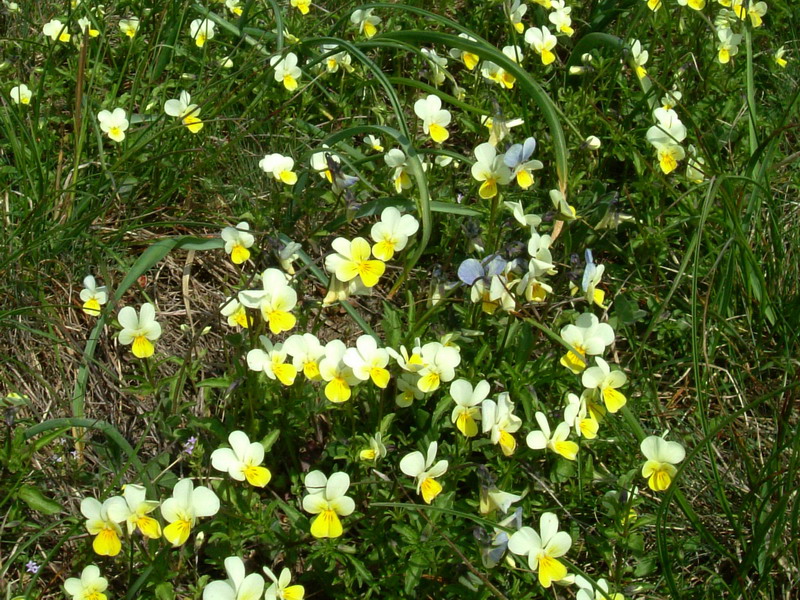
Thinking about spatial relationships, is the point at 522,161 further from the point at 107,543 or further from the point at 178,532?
the point at 107,543

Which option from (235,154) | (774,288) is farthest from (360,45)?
(774,288)

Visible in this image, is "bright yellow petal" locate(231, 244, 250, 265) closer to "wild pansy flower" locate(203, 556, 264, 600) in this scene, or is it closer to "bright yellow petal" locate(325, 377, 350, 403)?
"bright yellow petal" locate(325, 377, 350, 403)

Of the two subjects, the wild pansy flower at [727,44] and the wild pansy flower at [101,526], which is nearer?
the wild pansy flower at [101,526]

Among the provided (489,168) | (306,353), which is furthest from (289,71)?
(306,353)

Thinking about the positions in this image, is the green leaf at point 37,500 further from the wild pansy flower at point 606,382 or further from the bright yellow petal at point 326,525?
the wild pansy flower at point 606,382

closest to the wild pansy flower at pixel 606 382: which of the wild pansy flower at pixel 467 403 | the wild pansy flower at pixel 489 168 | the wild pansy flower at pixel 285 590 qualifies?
A: the wild pansy flower at pixel 467 403

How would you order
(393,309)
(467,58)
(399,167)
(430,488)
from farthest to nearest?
(467,58) < (399,167) < (393,309) < (430,488)
